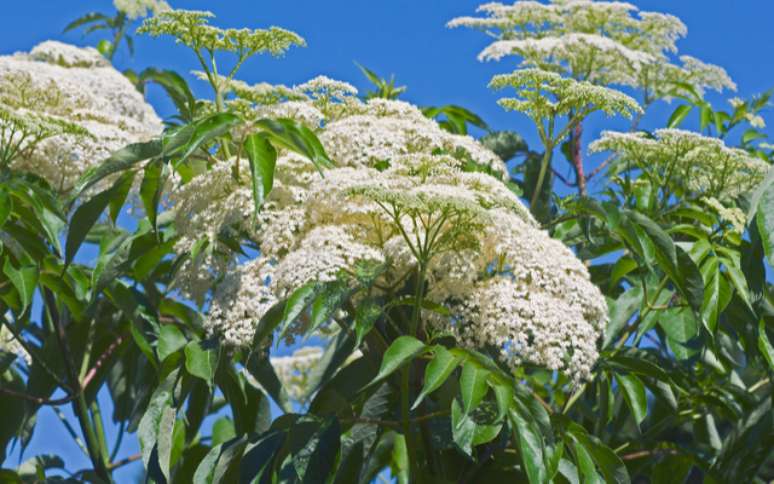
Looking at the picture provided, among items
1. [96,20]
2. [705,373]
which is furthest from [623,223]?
[96,20]

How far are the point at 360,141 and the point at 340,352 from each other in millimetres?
1110

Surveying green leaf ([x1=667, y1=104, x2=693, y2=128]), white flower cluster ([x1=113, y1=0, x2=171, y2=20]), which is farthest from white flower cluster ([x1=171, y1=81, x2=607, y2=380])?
white flower cluster ([x1=113, y1=0, x2=171, y2=20])

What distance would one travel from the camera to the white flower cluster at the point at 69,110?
364 cm

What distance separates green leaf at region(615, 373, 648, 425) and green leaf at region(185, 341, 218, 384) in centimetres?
94

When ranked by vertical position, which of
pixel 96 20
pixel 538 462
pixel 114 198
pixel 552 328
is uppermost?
pixel 96 20

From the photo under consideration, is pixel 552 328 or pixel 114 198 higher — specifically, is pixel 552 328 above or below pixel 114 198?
below

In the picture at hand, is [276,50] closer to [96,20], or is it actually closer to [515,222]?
[515,222]

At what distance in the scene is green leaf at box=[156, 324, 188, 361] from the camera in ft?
11.0

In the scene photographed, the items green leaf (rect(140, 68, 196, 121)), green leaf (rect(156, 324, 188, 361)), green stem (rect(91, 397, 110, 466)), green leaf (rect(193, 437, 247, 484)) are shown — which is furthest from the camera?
green stem (rect(91, 397, 110, 466))

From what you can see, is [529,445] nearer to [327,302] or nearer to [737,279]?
[327,302]

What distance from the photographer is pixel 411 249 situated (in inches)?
107

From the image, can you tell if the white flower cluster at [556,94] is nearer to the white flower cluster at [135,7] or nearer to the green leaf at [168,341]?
the green leaf at [168,341]

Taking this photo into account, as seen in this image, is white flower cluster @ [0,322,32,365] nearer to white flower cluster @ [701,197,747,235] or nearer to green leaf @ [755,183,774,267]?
white flower cluster @ [701,197,747,235]

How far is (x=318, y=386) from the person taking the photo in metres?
3.92
